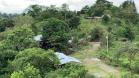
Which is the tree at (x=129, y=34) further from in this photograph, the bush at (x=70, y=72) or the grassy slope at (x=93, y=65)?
the bush at (x=70, y=72)

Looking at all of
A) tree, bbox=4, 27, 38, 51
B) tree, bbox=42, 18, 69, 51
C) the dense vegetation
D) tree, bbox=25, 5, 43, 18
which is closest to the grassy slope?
the dense vegetation

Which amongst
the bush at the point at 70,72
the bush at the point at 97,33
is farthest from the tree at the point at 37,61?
the bush at the point at 97,33

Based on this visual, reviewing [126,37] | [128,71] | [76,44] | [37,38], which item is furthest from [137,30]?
[128,71]

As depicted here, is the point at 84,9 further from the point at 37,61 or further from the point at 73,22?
the point at 37,61

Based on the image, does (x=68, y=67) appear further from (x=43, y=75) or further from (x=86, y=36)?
(x=86, y=36)

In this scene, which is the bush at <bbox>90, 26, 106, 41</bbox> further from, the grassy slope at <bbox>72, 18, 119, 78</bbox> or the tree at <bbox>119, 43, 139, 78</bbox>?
the tree at <bbox>119, 43, 139, 78</bbox>

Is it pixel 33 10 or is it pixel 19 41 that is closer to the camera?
pixel 19 41

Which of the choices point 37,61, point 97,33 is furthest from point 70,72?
point 97,33
